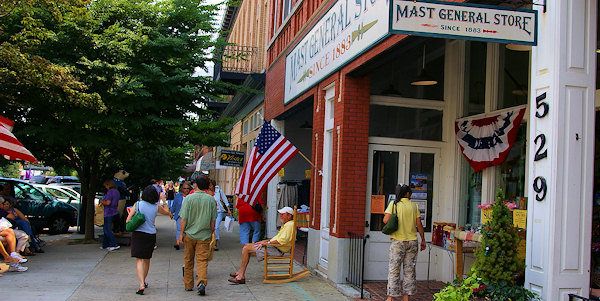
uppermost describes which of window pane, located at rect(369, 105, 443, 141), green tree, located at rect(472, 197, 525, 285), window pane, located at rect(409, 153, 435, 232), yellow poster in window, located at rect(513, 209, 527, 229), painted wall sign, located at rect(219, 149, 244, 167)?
window pane, located at rect(369, 105, 443, 141)

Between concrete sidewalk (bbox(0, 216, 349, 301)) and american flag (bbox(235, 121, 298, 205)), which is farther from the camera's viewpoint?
american flag (bbox(235, 121, 298, 205))

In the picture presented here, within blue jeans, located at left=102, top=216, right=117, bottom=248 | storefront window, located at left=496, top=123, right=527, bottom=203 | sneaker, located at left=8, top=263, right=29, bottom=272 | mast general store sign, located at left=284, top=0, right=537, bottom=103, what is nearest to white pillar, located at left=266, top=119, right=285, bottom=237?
mast general store sign, located at left=284, top=0, right=537, bottom=103

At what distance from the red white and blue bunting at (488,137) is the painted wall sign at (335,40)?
84.0 inches

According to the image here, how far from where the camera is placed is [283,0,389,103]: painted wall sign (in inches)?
348

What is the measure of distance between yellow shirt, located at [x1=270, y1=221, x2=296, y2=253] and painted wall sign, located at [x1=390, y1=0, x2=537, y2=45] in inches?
217

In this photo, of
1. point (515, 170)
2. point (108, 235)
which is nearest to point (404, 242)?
point (515, 170)

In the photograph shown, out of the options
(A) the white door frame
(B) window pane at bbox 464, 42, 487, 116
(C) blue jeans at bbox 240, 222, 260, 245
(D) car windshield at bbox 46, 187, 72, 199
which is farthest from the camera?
(D) car windshield at bbox 46, 187, 72, 199

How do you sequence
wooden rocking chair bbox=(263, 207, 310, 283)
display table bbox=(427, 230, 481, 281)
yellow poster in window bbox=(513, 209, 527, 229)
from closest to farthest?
yellow poster in window bbox=(513, 209, 527, 229) → display table bbox=(427, 230, 481, 281) → wooden rocking chair bbox=(263, 207, 310, 283)

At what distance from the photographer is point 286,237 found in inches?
403

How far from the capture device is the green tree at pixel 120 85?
13805mm

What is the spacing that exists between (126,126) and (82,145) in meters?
1.10

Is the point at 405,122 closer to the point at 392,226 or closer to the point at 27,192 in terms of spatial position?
the point at 392,226

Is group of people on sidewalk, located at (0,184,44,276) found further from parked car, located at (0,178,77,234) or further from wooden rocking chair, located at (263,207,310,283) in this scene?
wooden rocking chair, located at (263,207,310,283)

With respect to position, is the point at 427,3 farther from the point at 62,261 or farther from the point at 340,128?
the point at 62,261
